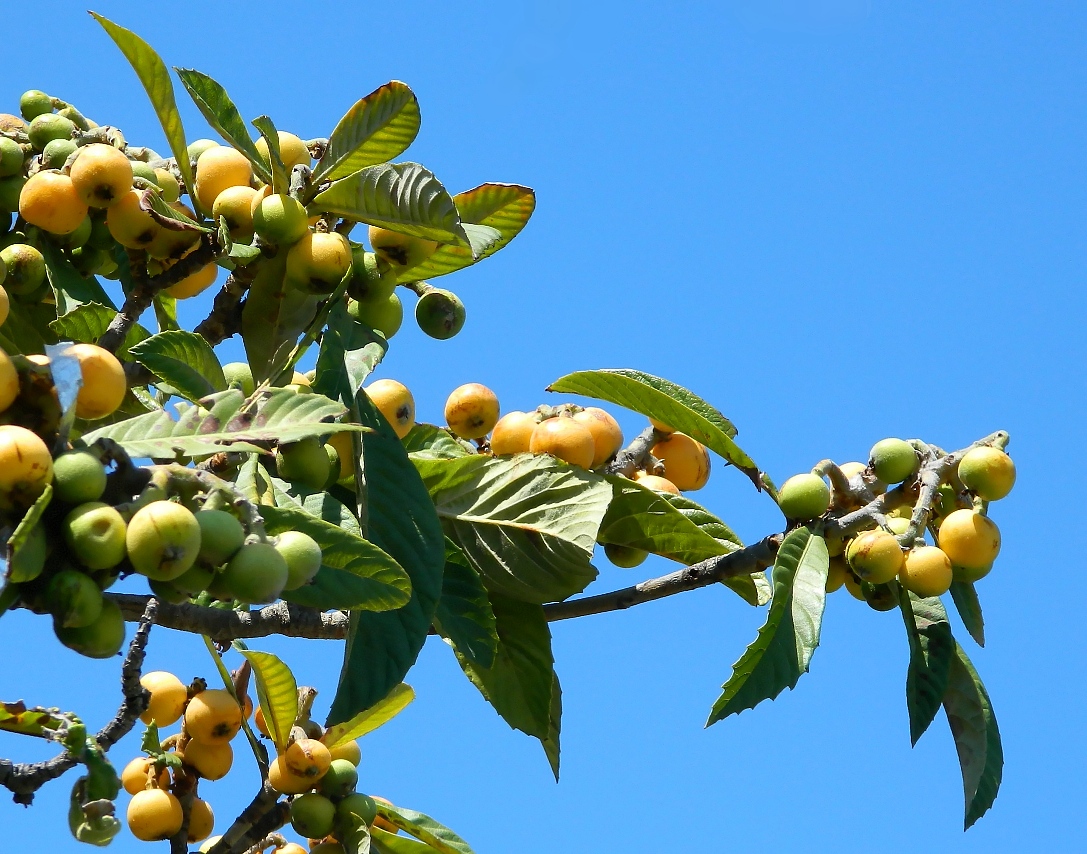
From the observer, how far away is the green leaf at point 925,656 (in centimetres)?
255

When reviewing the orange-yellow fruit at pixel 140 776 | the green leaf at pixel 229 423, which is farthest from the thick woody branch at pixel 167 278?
the orange-yellow fruit at pixel 140 776

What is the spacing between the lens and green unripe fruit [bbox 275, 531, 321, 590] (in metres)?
1.54

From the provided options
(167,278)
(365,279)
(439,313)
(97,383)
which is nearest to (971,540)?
(439,313)

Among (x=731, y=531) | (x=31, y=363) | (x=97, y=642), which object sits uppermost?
(x=731, y=531)

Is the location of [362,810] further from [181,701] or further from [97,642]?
[97,642]

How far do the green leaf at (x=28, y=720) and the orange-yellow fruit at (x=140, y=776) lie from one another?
0.59 metres

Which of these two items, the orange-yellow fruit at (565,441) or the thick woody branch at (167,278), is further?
the orange-yellow fruit at (565,441)

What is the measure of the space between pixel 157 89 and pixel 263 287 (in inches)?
15.3

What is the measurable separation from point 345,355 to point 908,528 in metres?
1.11

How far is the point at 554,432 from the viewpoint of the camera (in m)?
2.57

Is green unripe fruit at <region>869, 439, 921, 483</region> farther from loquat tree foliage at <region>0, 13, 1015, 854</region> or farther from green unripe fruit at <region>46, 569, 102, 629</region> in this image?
green unripe fruit at <region>46, 569, 102, 629</region>

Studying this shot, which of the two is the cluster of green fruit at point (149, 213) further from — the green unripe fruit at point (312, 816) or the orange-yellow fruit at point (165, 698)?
the green unripe fruit at point (312, 816)

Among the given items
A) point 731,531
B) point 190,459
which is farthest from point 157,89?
point 731,531

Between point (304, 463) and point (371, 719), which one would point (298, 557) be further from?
point (371, 719)
